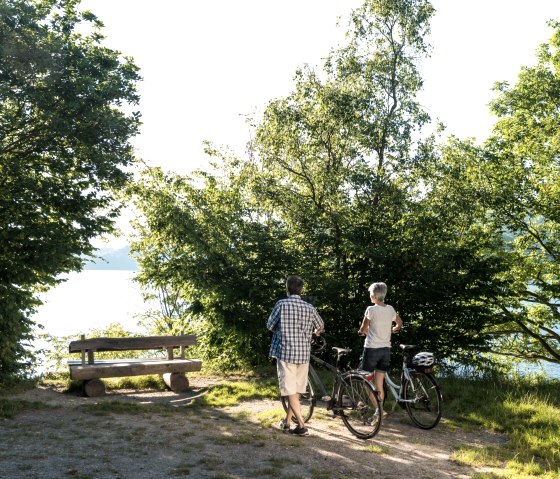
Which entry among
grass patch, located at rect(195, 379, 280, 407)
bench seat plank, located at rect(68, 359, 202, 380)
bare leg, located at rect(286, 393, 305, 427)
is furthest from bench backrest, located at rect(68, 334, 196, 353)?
bare leg, located at rect(286, 393, 305, 427)

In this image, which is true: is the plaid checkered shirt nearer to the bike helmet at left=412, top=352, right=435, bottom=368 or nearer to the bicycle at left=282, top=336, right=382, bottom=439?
the bicycle at left=282, top=336, right=382, bottom=439

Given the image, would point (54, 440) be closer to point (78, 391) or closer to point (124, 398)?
point (124, 398)

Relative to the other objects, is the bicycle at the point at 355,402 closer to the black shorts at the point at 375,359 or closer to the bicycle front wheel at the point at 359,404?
the bicycle front wheel at the point at 359,404

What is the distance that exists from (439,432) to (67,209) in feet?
29.1

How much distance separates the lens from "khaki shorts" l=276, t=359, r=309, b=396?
23.0ft

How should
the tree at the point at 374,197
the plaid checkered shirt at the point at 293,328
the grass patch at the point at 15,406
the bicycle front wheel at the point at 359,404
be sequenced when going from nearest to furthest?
the plaid checkered shirt at the point at 293,328 → the bicycle front wheel at the point at 359,404 → the grass patch at the point at 15,406 → the tree at the point at 374,197

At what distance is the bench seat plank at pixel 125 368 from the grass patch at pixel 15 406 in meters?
1.07

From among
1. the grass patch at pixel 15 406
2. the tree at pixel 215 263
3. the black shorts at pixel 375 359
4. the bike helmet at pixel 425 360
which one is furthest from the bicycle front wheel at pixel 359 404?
the tree at pixel 215 263

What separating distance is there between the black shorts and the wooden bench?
15.8 ft

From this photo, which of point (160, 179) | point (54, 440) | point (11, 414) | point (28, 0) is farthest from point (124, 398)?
point (28, 0)

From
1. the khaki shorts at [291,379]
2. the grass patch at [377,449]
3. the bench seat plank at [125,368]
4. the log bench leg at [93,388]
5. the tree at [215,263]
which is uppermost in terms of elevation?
the tree at [215,263]

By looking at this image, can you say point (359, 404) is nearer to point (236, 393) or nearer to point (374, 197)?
point (236, 393)

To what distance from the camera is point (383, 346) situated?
750 centimetres

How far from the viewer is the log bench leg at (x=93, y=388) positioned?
10.2 m
